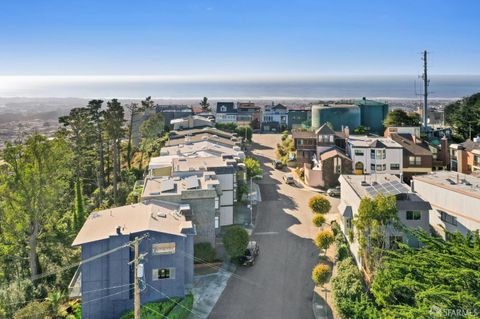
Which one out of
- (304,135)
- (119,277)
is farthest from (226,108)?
(119,277)

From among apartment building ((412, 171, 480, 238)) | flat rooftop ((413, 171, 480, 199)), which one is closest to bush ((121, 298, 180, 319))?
apartment building ((412, 171, 480, 238))

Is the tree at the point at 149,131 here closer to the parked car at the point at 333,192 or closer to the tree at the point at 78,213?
the tree at the point at 78,213

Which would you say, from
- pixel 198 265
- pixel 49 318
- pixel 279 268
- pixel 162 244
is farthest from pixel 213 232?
pixel 49 318

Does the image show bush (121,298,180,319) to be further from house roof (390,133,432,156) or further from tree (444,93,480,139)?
tree (444,93,480,139)

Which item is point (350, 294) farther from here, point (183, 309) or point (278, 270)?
point (183, 309)

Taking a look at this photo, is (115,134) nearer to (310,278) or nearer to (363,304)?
(310,278)

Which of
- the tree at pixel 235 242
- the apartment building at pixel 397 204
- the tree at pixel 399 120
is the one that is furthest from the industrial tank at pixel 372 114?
the tree at pixel 235 242
